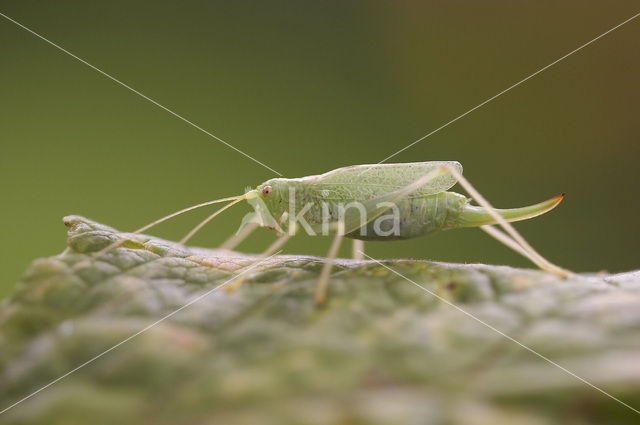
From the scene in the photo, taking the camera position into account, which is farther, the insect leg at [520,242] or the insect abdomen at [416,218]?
the insect abdomen at [416,218]

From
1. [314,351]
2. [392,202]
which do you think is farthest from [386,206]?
[314,351]

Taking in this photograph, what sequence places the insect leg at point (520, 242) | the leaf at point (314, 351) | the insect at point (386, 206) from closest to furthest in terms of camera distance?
the leaf at point (314, 351) < the insect leg at point (520, 242) < the insect at point (386, 206)

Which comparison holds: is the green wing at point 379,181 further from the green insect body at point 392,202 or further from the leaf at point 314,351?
the leaf at point 314,351

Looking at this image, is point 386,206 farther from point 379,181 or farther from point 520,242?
point 520,242

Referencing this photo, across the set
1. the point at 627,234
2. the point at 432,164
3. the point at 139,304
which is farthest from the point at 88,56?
the point at 627,234

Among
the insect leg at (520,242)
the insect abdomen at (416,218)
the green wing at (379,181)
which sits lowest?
the insect leg at (520,242)

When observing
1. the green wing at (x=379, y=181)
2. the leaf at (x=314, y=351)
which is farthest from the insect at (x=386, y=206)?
the leaf at (x=314, y=351)

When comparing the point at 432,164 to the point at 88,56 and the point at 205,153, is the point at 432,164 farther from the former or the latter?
the point at 88,56
